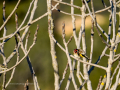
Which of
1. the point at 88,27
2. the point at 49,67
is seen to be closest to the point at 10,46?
the point at 49,67

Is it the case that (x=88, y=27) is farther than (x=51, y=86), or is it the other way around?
(x=51, y=86)

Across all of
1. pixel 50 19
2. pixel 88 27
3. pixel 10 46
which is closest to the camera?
pixel 50 19

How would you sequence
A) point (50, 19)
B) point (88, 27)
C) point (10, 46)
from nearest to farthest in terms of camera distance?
point (50, 19)
point (88, 27)
point (10, 46)

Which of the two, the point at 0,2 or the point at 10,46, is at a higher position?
the point at 0,2

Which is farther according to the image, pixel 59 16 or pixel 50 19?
pixel 59 16

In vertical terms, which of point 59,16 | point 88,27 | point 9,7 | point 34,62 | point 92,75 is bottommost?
point 92,75

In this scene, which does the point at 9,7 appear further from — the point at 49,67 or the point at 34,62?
the point at 49,67

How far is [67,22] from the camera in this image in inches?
234

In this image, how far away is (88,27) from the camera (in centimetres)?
593

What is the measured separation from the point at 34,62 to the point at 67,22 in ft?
6.22

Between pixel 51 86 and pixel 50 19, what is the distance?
15.3 ft

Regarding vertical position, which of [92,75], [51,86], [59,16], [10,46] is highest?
[59,16]

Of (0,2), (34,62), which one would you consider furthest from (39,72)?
(0,2)

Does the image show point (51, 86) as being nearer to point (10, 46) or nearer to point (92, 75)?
point (92, 75)
